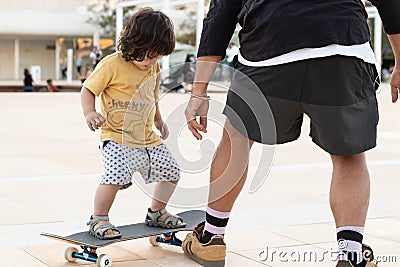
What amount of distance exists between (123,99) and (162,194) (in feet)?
1.94

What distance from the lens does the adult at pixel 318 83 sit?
3742mm

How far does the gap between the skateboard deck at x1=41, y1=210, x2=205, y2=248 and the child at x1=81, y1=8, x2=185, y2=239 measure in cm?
5

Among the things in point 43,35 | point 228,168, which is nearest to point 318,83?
point 228,168

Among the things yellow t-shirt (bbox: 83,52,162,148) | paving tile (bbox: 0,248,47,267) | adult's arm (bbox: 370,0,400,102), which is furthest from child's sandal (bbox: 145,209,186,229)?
adult's arm (bbox: 370,0,400,102)

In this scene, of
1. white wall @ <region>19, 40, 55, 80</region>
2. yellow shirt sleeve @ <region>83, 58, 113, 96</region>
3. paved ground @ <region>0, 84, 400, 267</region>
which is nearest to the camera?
yellow shirt sleeve @ <region>83, 58, 113, 96</region>

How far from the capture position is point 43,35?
192ft

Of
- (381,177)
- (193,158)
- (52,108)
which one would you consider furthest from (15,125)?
(193,158)

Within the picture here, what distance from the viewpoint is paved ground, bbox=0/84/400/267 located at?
4488 mm

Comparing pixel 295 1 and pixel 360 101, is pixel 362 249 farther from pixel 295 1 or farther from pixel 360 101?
pixel 295 1

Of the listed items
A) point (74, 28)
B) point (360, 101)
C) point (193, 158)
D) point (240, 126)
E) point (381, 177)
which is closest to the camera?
point (360, 101)

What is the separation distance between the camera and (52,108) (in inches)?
728

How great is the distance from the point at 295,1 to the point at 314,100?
0.47 metres

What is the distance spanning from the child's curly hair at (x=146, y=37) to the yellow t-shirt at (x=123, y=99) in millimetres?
94

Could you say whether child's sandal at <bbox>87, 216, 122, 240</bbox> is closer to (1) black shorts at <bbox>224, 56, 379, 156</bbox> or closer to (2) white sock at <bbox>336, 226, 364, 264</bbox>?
(1) black shorts at <bbox>224, 56, 379, 156</bbox>
